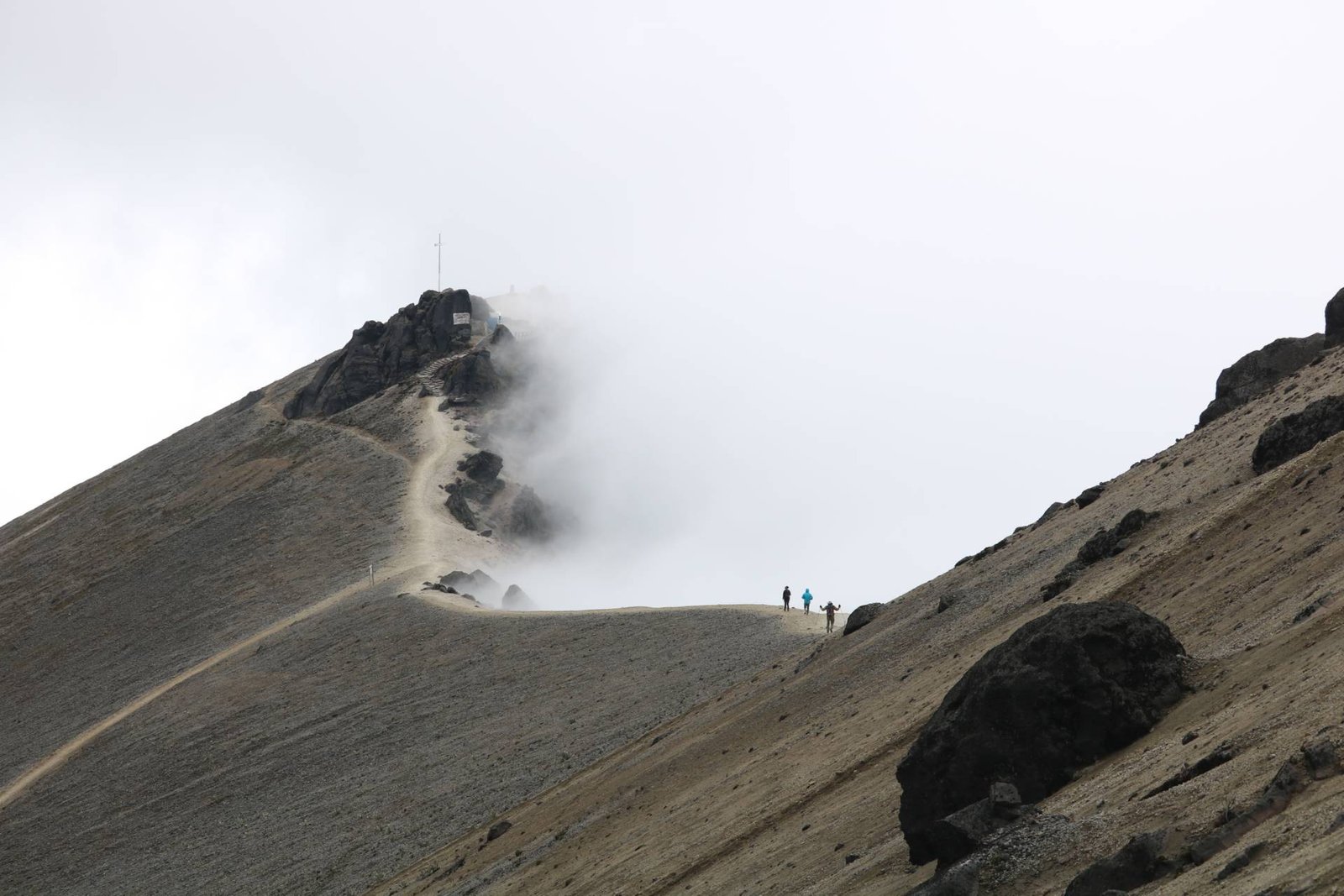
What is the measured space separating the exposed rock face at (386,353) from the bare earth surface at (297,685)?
1943 centimetres

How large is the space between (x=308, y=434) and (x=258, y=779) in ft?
209

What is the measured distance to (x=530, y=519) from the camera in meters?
100

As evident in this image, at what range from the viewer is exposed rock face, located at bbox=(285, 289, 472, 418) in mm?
127062

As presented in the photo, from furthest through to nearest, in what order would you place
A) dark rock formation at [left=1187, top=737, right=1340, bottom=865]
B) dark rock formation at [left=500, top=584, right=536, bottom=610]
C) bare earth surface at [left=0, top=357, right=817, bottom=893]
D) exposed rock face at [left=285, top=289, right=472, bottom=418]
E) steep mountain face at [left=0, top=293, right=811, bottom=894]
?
exposed rock face at [left=285, top=289, right=472, bottom=418] → dark rock formation at [left=500, top=584, right=536, bottom=610] → steep mountain face at [left=0, top=293, right=811, bottom=894] → bare earth surface at [left=0, top=357, right=817, bottom=893] → dark rock formation at [left=1187, top=737, right=1340, bottom=865]

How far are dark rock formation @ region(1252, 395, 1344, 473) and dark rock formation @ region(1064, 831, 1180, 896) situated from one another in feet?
63.1

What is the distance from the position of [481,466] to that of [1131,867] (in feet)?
291

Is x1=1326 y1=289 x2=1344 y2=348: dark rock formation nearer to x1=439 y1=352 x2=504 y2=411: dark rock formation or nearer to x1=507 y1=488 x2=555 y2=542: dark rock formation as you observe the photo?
x1=507 y1=488 x2=555 y2=542: dark rock formation

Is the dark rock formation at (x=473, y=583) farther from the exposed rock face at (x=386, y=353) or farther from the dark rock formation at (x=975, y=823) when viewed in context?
the dark rock formation at (x=975, y=823)

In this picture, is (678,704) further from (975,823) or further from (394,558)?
(394,558)

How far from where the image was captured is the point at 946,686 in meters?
30.0

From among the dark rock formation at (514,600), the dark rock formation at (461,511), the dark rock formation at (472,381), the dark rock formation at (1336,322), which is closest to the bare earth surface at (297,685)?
the dark rock formation at (461,511)

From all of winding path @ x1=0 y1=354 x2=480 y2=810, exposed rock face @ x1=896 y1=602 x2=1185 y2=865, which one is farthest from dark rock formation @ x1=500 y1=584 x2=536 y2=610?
exposed rock face @ x1=896 y1=602 x2=1185 y2=865

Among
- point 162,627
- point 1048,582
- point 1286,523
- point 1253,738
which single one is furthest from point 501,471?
point 1253,738

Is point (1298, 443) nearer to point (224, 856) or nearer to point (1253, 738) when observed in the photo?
point (1253, 738)
